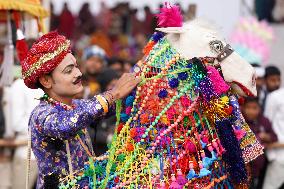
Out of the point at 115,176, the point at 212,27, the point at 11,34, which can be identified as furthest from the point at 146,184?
the point at 11,34

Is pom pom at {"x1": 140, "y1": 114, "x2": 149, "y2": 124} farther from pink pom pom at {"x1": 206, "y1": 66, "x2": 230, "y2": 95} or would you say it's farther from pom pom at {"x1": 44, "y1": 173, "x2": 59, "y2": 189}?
pom pom at {"x1": 44, "y1": 173, "x2": 59, "y2": 189}

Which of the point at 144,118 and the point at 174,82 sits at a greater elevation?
the point at 174,82

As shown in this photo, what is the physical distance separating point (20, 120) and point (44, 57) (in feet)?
12.9

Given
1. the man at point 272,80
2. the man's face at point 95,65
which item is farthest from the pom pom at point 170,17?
the man's face at point 95,65

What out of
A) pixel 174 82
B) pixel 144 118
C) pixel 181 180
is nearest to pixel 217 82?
pixel 174 82

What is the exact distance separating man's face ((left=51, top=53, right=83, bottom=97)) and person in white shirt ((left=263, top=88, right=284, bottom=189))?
4.33m

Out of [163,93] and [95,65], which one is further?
[95,65]

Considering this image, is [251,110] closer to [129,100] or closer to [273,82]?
[273,82]

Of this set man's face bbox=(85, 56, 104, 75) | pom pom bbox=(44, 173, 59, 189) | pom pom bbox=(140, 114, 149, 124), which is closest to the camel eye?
pom pom bbox=(140, 114, 149, 124)

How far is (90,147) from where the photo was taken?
15.7 feet

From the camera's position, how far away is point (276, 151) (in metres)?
8.69

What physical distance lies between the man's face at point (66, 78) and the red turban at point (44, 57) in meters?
0.03

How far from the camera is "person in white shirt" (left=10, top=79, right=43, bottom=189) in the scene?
819 centimetres

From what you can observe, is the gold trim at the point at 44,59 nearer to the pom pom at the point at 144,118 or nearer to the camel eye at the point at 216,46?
the pom pom at the point at 144,118
